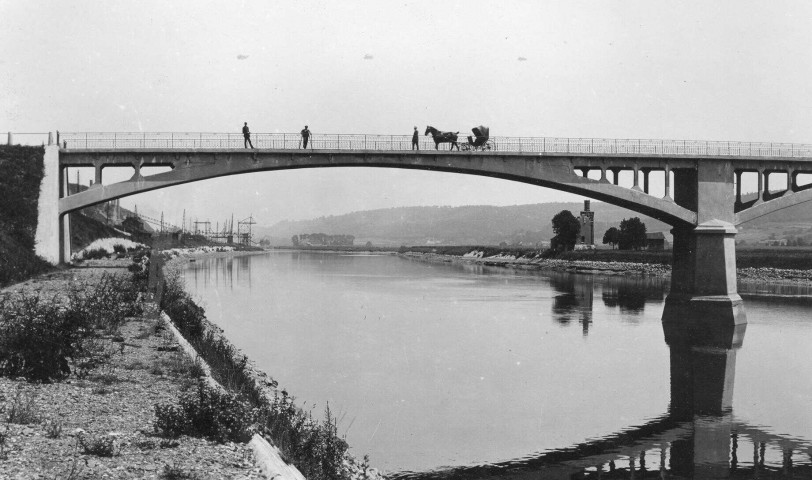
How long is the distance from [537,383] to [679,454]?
260 inches

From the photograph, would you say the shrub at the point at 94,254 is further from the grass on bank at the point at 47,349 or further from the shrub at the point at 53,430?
the shrub at the point at 53,430

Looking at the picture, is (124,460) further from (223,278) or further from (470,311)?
(223,278)

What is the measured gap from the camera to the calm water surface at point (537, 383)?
1508 cm

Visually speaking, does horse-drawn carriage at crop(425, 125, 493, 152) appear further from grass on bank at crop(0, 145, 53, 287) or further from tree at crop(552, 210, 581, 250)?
tree at crop(552, 210, 581, 250)

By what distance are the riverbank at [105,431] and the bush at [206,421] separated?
4.7 inches

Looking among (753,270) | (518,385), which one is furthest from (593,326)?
(753,270)

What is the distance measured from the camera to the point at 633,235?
95.0 meters

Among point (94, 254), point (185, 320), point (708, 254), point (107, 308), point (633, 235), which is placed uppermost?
point (633, 235)

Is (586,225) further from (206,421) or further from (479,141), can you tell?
(206,421)

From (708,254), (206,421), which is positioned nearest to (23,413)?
(206,421)

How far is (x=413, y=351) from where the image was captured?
26.3 metres

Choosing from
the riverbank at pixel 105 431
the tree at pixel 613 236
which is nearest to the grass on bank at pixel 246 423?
the riverbank at pixel 105 431

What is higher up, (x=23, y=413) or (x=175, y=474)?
(x=23, y=413)

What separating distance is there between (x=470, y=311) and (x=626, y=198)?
1045 cm
